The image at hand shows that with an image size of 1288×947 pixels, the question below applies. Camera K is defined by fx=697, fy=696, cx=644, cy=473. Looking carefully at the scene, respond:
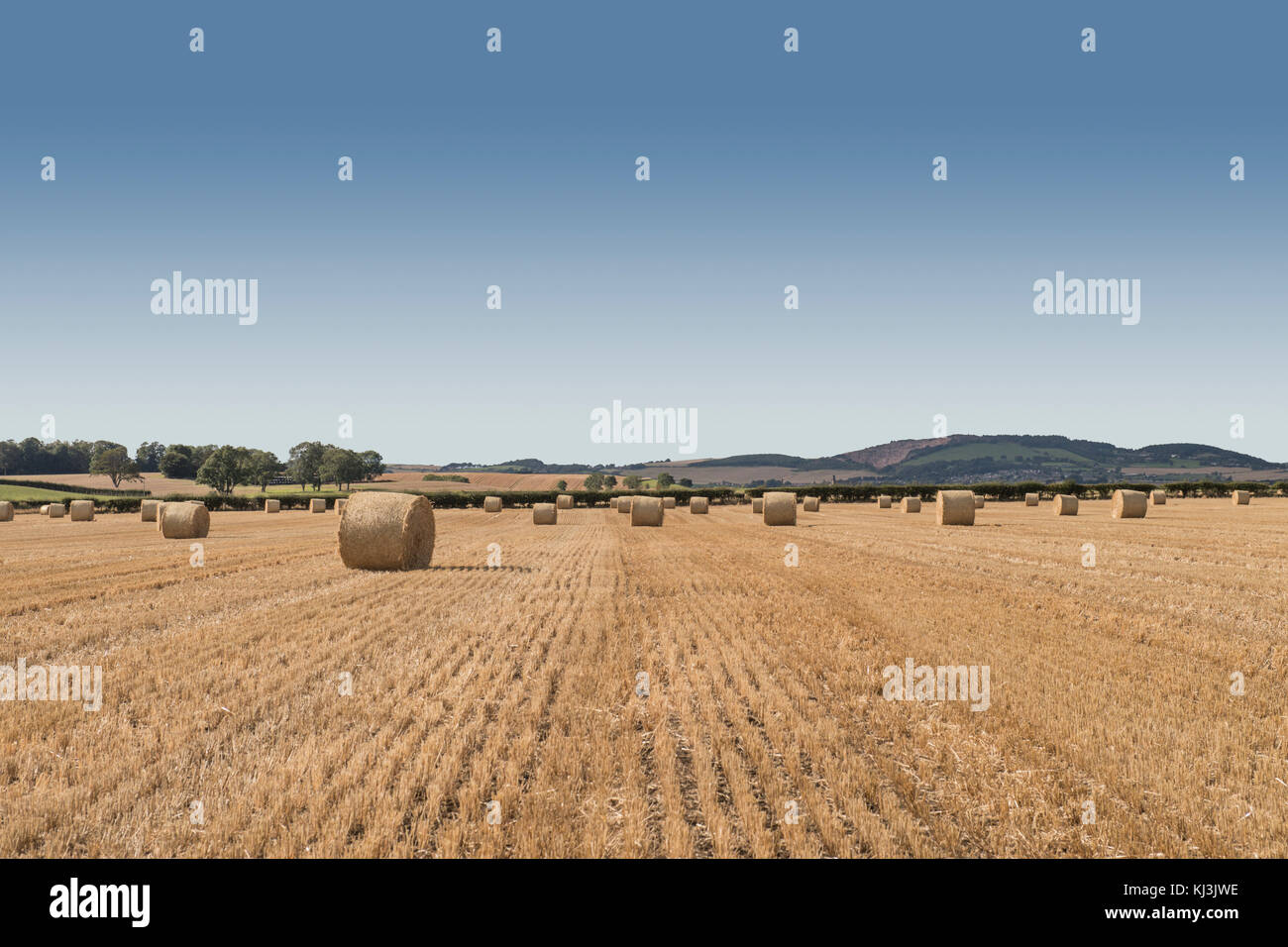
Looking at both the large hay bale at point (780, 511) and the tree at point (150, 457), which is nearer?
the large hay bale at point (780, 511)

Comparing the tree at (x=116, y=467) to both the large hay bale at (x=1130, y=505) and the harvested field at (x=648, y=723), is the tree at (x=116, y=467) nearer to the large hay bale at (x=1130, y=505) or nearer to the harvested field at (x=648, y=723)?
the harvested field at (x=648, y=723)

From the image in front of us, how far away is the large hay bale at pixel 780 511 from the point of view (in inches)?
1534

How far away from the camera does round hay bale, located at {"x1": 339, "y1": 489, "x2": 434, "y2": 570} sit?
18.8 m

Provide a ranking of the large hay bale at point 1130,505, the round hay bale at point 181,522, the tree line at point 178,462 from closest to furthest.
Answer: the round hay bale at point 181,522
the large hay bale at point 1130,505
the tree line at point 178,462

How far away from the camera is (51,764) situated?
5.82 meters

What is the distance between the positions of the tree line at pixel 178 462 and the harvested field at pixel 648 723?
395 feet

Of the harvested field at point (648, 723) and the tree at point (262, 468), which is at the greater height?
the tree at point (262, 468)

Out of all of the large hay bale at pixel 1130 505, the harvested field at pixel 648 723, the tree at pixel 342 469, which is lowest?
the harvested field at pixel 648 723

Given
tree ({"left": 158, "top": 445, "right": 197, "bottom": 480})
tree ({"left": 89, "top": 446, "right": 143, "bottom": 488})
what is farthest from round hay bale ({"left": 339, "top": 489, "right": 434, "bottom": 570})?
tree ({"left": 158, "top": 445, "right": 197, "bottom": 480})

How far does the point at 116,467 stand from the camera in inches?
5359

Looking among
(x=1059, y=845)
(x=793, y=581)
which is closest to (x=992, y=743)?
(x=1059, y=845)

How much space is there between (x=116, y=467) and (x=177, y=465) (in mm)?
13424

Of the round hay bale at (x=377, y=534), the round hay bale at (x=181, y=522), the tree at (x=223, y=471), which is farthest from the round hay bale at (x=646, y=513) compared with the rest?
the tree at (x=223, y=471)
